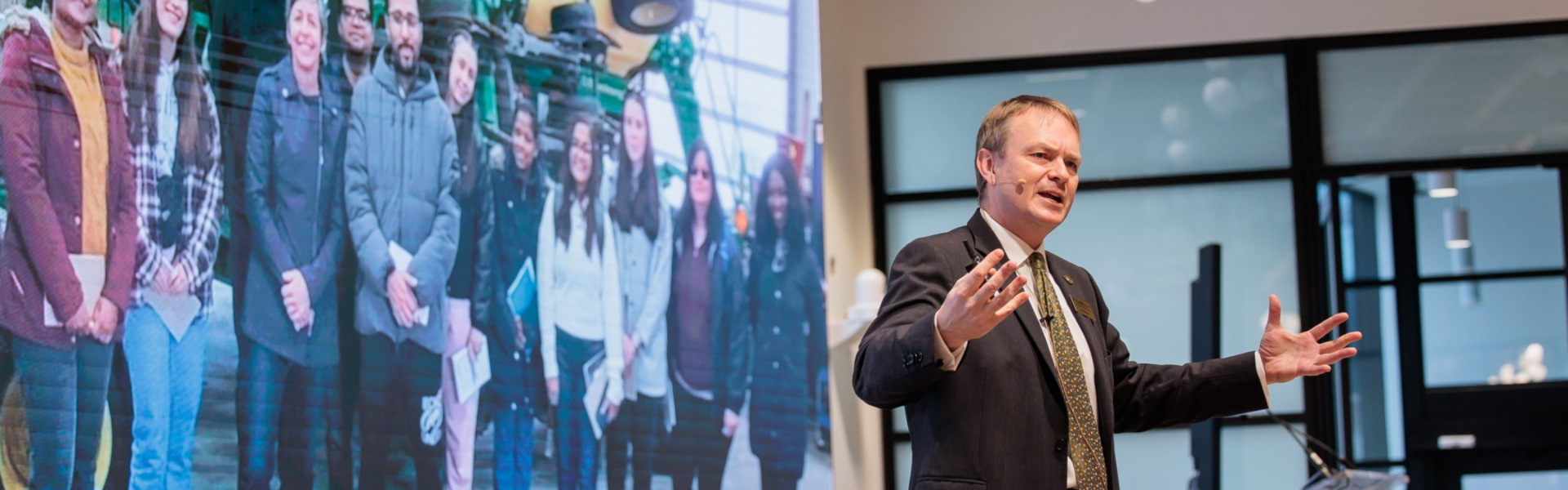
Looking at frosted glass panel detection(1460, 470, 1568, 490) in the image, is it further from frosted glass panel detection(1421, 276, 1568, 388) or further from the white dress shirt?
the white dress shirt

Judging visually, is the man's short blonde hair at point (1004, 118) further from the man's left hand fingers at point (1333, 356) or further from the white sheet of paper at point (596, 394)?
the white sheet of paper at point (596, 394)

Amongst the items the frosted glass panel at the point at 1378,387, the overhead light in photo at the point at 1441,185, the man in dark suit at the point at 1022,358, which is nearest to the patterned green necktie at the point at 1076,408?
the man in dark suit at the point at 1022,358

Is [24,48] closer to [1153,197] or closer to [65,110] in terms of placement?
[65,110]

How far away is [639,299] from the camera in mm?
4199

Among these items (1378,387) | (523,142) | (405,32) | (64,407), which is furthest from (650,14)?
(1378,387)

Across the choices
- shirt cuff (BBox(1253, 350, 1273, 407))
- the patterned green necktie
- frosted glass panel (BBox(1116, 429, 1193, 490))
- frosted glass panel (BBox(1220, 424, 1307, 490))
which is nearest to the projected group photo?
the patterned green necktie

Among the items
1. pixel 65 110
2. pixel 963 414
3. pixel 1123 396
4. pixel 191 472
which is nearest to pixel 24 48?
pixel 65 110

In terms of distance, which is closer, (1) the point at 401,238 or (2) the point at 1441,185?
(1) the point at 401,238

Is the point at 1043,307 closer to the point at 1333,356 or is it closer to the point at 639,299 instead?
the point at 1333,356

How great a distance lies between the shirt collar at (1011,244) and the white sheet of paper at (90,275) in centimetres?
158

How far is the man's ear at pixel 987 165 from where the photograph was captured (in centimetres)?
196

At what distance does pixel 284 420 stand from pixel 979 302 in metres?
1.77

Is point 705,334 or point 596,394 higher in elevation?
point 705,334

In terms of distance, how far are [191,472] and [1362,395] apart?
500cm
